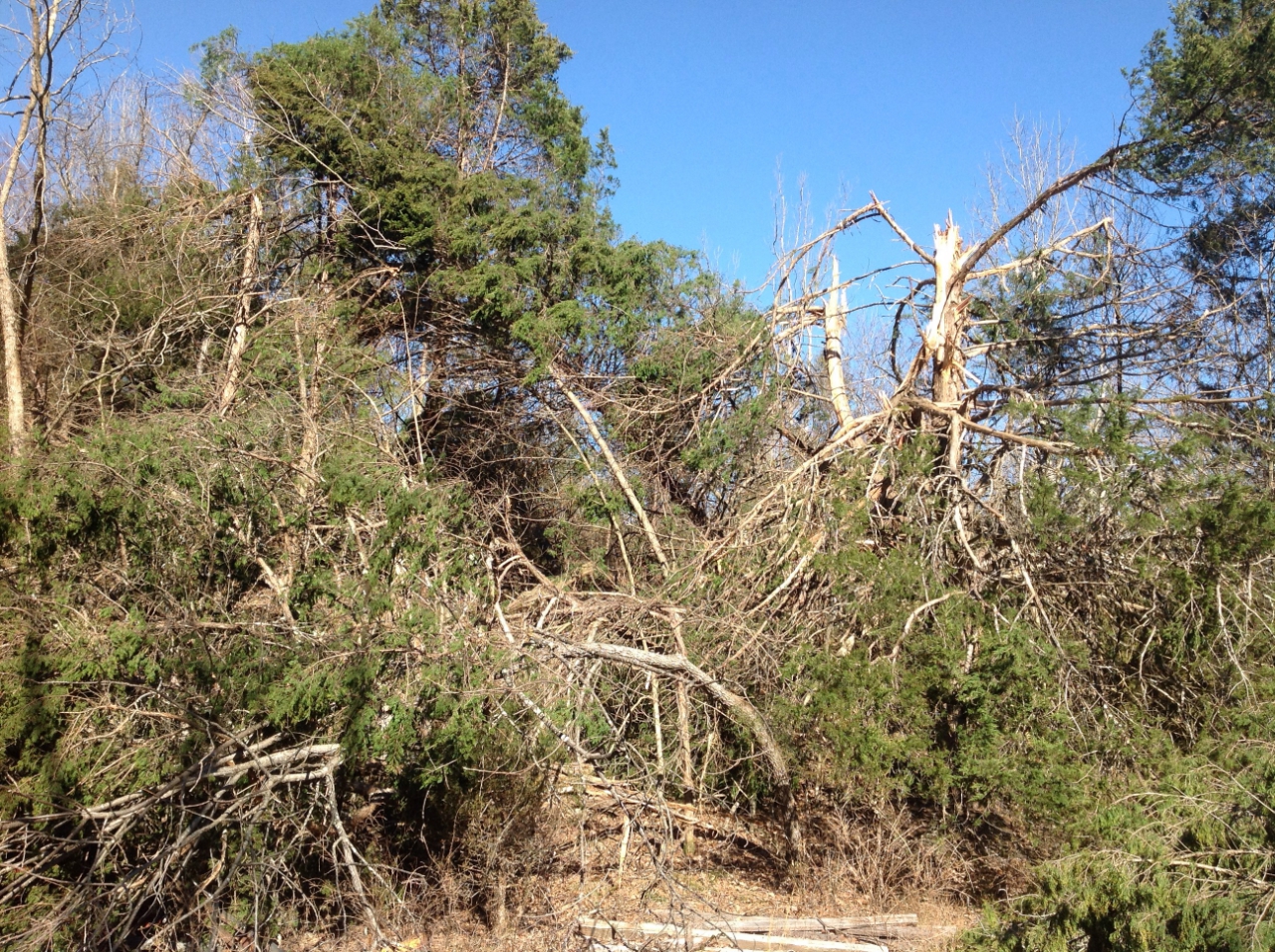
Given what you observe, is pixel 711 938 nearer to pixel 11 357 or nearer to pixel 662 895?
pixel 662 895

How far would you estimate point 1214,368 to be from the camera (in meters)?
9.74

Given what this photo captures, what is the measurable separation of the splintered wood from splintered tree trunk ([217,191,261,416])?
15.2 ft

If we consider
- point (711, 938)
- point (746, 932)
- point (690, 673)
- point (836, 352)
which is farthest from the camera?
point (836, 352)

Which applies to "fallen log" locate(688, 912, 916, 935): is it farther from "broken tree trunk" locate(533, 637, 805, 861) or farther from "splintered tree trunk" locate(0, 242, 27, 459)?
"splintered tree trunk" locate(0, 242, 27, 459)

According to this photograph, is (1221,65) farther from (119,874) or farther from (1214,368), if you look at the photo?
(119,874)

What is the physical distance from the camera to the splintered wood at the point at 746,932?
262 inches

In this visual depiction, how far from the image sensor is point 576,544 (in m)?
10.6

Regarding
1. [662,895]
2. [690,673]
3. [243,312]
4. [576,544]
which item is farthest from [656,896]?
[243,312]

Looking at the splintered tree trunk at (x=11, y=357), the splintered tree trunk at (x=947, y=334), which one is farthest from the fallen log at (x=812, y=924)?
the splintered tree trunk at (x=11, y=357)

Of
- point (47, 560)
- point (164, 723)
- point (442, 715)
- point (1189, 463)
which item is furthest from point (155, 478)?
point (1189, 463)

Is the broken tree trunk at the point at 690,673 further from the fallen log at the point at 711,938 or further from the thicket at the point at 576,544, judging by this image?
the fallen log at the point at 711,938

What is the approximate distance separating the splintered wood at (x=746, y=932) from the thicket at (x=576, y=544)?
0.68 meters

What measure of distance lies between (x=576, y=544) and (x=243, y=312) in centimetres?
402

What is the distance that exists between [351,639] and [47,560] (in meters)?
2.04
